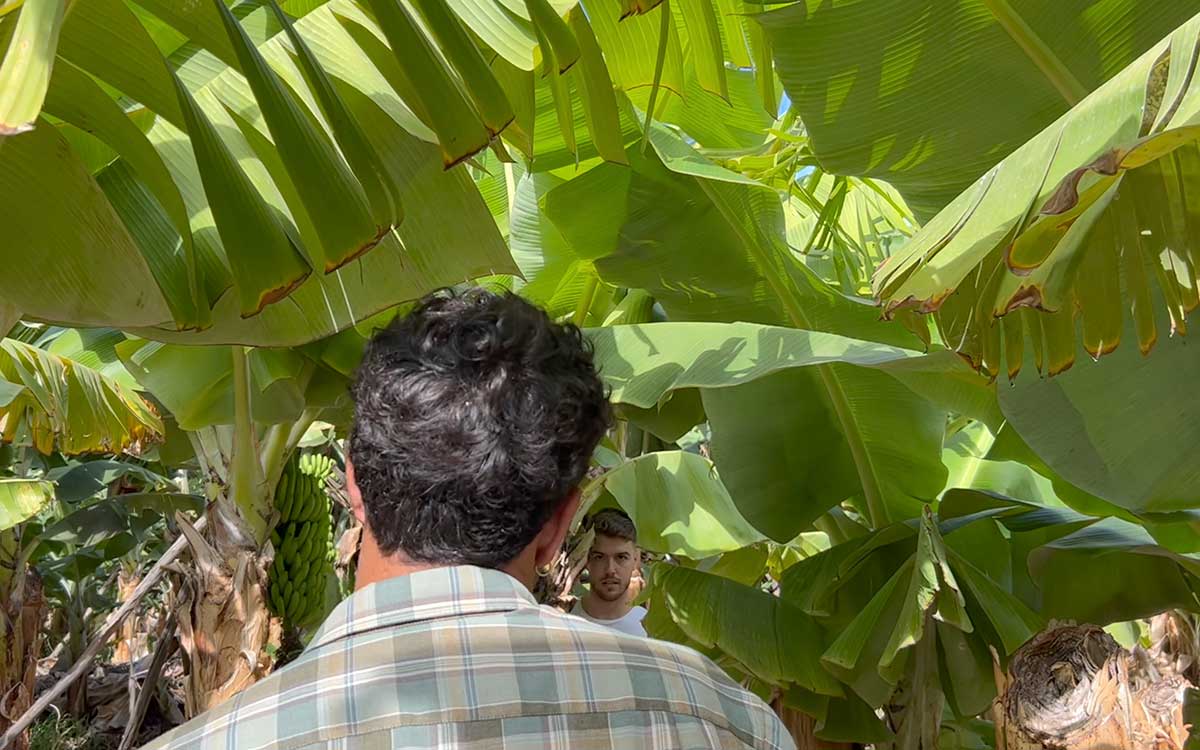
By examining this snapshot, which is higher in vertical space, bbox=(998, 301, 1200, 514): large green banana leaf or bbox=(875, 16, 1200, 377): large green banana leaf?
bbox=(875, 16, 1200, 377): large green banana leaf

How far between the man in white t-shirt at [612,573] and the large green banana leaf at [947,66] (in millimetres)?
2403

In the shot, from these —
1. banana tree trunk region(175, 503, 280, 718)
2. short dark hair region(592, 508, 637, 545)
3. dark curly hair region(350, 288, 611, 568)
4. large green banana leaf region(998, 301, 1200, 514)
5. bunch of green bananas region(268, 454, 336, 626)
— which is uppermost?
dark curly hair region(350, 288, 611, 568)

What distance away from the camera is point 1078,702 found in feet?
4.50

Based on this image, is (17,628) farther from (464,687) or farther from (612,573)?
(464,687)

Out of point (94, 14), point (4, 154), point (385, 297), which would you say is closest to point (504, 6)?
point (94, 14)

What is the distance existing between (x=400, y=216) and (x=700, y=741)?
645 millimetres

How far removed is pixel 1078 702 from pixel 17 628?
6023mm

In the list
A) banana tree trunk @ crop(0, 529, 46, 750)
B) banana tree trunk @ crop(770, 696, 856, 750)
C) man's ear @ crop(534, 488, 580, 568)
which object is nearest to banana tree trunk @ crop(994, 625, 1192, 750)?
man's ear @ crop(534, 488, 580, 568)

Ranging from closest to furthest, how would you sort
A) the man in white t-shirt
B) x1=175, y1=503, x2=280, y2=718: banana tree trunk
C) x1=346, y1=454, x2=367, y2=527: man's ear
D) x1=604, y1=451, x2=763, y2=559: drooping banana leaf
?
1. x1=346, y1=454, x2=367, y2=527: man's ear
2. x1=175, y1=503, x2=280, y2=718: banana tree trunk
3. x1=604, y1=451, x2=763, y2=559: drooping banana leaf
4. the man in white t-shirt

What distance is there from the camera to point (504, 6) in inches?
44.3

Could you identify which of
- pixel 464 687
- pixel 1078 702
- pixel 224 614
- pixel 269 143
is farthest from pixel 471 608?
pixel 224 614

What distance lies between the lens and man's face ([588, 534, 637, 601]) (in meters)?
4.11

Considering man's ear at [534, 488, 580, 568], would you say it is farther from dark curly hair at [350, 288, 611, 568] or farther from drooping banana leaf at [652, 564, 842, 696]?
drooping banana leaf at [652, 564, 842, 696]

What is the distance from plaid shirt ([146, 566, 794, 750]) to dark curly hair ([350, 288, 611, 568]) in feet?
0.12
